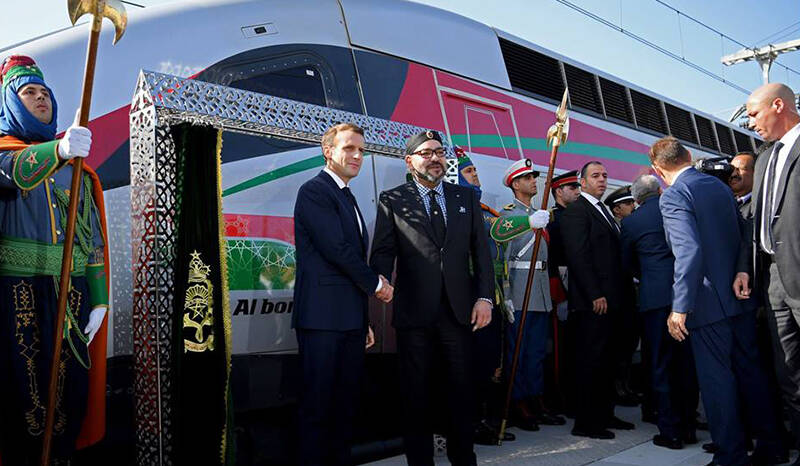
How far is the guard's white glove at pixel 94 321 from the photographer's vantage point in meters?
2.86

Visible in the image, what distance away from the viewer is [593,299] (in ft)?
14.6

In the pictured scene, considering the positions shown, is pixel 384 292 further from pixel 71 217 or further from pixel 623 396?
pixel 623 396

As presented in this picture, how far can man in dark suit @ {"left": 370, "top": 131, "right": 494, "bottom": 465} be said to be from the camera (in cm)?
333

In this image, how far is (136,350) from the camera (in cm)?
307

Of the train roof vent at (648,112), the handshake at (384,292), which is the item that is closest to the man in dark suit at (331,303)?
the handshake at (384,292)

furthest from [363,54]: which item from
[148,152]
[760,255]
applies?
[760,255]

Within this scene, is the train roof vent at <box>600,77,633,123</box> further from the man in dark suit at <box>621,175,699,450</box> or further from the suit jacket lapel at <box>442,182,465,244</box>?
the suit jacket lapel at <box>442,182,465,244</box>

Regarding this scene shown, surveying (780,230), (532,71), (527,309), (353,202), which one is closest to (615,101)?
(532,71)

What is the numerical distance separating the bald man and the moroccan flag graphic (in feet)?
8.63

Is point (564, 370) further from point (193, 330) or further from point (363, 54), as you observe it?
point (193, 330)

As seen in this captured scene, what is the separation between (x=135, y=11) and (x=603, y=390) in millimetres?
3682

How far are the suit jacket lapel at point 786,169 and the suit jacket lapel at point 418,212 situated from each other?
1667 millimetres

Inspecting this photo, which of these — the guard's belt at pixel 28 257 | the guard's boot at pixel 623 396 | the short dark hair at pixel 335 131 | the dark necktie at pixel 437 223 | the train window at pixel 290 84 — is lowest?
the guard's boot at pixel 623 396

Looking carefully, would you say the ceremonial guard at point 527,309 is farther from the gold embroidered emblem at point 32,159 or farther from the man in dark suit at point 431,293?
the gold embroidered emblem at point 32,159
